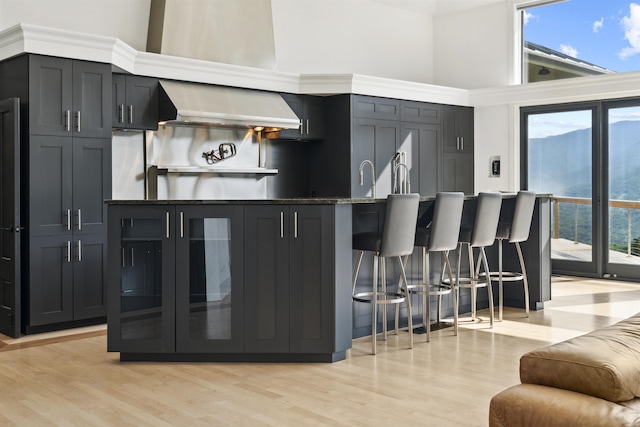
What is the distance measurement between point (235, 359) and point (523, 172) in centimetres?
593

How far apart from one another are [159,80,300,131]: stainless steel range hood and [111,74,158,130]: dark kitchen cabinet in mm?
95

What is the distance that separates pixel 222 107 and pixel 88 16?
149cm

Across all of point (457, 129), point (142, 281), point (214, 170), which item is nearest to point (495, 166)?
point (457, 129)

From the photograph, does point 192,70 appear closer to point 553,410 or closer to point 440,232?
point 440,232

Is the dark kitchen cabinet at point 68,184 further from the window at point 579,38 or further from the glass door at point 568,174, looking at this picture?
the window at point 579,38

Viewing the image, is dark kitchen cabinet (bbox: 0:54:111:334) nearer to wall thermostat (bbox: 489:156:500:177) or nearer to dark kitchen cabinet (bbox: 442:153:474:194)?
dark kitchen cabinet (bbox: 442:153:474:194)

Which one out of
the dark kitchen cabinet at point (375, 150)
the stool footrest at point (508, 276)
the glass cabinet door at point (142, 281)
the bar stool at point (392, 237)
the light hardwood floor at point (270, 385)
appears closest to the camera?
the light hardwood floor at point (270, 385)

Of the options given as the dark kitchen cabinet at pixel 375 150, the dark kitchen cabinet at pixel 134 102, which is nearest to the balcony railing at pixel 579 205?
the dark kitchen cabinet at pixel 375 150

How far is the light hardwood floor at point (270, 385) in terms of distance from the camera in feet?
10.9

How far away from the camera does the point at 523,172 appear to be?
909 centimetres

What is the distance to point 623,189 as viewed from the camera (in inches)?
323

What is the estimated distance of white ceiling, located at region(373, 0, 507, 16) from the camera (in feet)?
30.7

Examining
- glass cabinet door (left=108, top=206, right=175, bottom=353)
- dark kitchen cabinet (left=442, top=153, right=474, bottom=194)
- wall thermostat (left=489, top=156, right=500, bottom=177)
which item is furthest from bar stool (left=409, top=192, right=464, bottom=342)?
wall thermostat (left=489, top=156, right=500, bottom=177)

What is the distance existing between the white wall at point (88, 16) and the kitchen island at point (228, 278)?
2702mm
